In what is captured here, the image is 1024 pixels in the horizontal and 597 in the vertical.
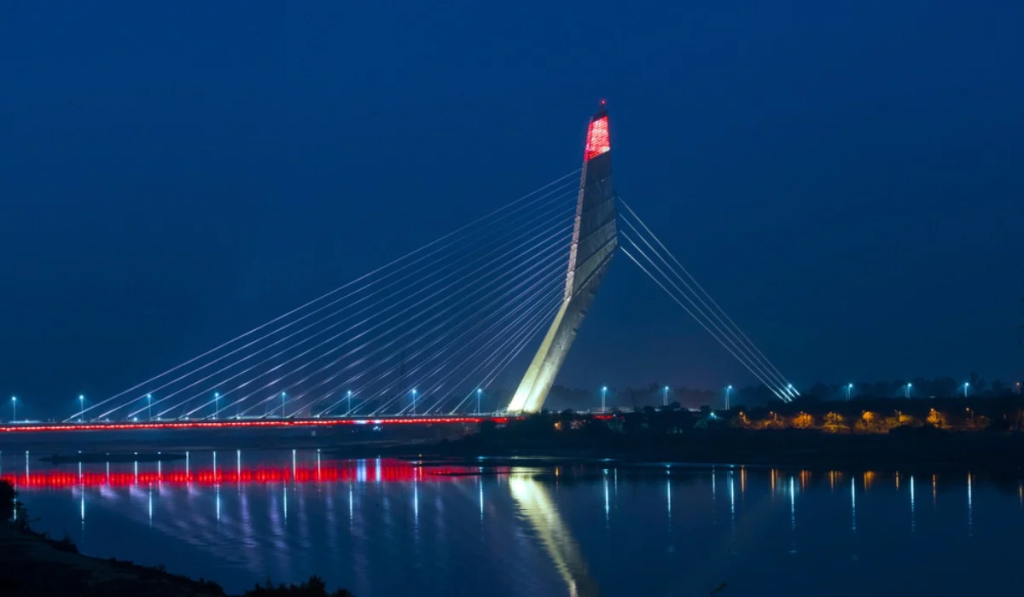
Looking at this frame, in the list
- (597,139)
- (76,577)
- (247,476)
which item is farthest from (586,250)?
(76,577)

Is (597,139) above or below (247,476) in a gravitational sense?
above

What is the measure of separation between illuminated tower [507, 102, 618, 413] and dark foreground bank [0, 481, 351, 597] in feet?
69.4

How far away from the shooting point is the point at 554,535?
770 inches

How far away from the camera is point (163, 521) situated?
2292 centimetres

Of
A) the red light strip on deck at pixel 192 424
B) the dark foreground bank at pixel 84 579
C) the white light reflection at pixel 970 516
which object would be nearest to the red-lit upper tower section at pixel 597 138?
the red light strip on deck at pixel 192 424

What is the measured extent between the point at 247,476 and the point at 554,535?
1819 cm

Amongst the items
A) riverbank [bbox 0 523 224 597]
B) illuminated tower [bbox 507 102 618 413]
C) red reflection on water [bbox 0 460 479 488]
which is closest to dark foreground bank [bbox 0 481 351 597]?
riverbank [bbox 0 523 224 597]

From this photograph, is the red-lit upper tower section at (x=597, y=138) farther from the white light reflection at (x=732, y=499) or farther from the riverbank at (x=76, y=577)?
the riverbank at (x=76, y=577)

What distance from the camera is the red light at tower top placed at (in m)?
36.4

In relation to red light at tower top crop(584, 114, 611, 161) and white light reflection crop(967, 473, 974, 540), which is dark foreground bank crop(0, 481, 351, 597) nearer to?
white light reflection crop(967, 473, 974, 540)

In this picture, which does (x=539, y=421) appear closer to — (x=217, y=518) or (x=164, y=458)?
(x=164, y=458)

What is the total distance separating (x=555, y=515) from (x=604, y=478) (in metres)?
9.12

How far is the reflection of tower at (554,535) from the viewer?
1527cm

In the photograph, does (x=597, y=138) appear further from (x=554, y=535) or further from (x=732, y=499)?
(x=554, y=535)
